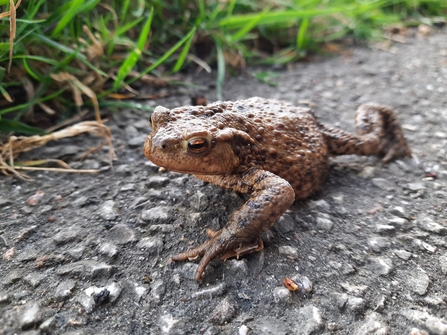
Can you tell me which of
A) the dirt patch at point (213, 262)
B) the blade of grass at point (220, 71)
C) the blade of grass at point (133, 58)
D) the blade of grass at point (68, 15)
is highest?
the blade of grass at point (68, 15)

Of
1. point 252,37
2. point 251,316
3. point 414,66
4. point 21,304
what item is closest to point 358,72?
point 414,66

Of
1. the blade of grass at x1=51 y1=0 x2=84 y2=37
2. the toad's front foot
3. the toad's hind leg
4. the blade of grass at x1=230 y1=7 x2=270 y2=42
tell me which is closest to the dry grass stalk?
the blade of grass at x1=51 y1=0 x2=84 y2=37

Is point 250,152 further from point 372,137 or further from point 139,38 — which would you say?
point 139,38

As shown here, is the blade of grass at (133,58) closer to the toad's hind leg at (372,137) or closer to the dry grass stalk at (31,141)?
the dry grass stalk at (31,141)

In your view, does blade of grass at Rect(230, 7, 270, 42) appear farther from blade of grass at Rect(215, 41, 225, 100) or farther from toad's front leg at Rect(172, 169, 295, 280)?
toad's front leg at Rect(172, 169, 295, 280)

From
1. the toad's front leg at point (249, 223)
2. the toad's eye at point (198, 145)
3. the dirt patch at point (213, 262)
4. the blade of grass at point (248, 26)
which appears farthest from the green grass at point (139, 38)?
the toad's front leg at point (249, 223)

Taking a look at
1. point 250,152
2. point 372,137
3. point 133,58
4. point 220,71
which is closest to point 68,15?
point 133,58
